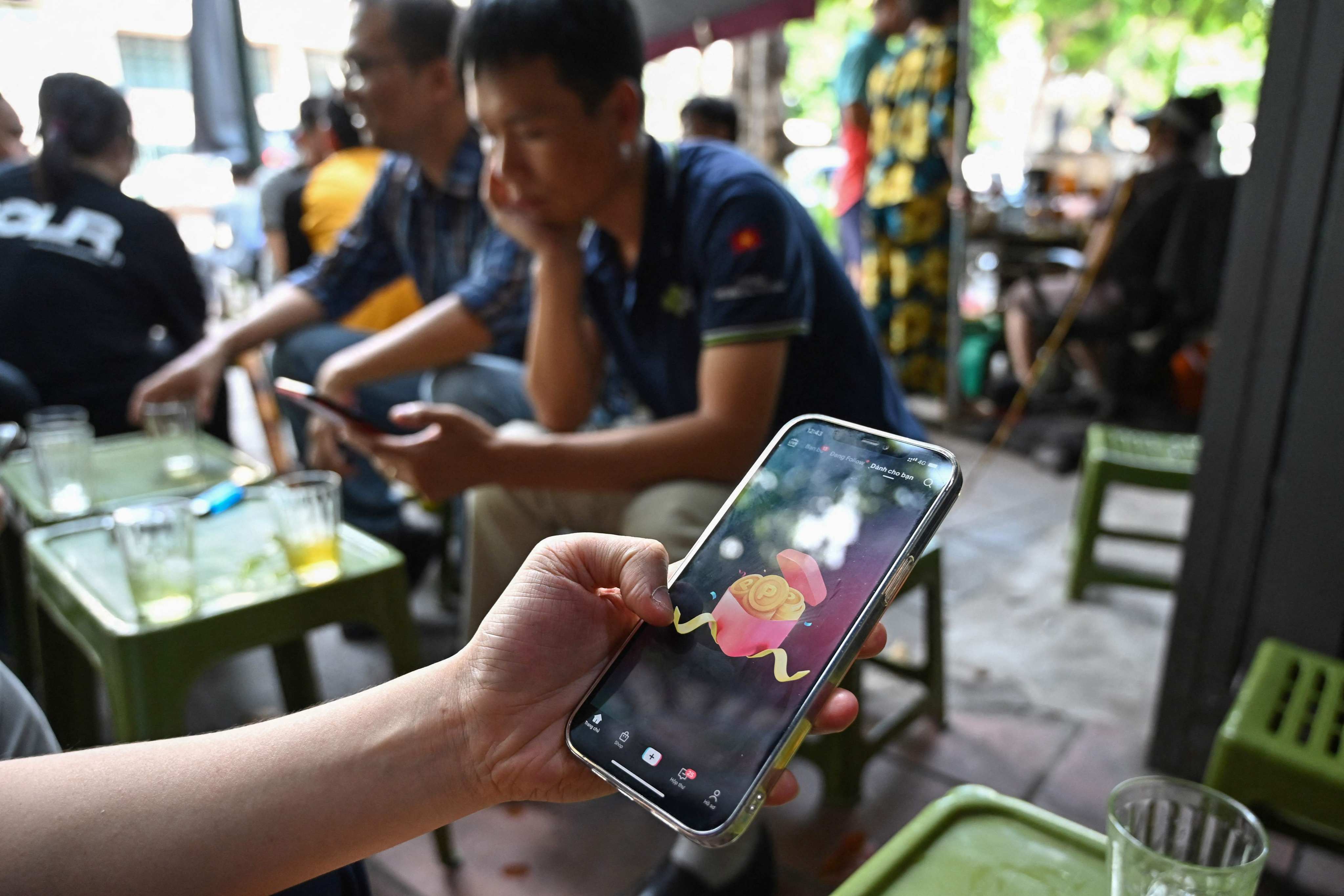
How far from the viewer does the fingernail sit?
64 cm

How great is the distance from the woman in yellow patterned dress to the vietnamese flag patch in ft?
9.32

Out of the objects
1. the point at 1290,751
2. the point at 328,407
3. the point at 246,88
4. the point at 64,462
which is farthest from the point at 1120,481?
the point at 246,88

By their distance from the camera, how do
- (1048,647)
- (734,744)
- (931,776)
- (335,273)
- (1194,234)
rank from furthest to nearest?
(1194,234)
(335,273)
(1048,647)
(931,776)
(734,744)

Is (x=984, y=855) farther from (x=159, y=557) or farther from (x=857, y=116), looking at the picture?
(x=857, y=116)

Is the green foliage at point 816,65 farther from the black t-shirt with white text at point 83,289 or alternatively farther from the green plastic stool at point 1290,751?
the green plastic stool at point 1290,751

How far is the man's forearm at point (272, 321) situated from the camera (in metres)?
2.38

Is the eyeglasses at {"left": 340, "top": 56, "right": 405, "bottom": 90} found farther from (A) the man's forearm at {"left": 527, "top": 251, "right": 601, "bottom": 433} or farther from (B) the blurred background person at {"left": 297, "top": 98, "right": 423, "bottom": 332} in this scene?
(A) the man's forearm at {"left": 527, "top": 251, "right": 601, "bottom": 433}

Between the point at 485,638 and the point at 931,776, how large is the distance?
1.36m

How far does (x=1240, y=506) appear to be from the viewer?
1573 millimetres

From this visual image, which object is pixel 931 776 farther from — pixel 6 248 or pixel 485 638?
pixel 6 248

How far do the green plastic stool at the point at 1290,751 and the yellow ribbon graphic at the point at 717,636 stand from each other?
94cm

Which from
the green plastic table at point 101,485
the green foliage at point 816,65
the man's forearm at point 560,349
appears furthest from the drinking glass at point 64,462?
the green foliage at point 816,65

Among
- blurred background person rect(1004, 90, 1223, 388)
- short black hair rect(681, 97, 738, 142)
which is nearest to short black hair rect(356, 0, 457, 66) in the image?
short black hair rect(681, 97, 738, 142)

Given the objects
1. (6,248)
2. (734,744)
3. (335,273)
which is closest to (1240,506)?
(734,744)
